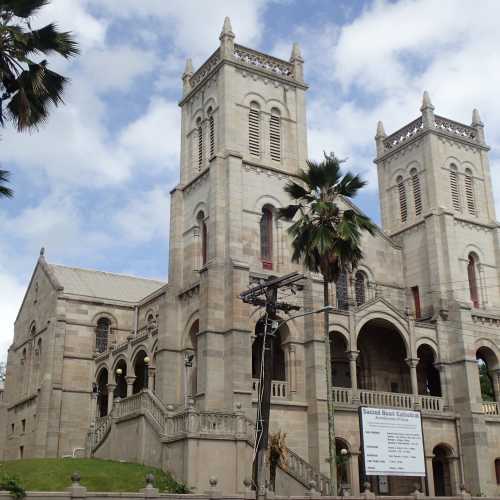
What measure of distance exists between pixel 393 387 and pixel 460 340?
501 centimetres

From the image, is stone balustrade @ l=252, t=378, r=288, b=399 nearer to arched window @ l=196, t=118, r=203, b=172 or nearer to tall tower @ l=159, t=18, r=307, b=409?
tall tower @ l=159, t=18, r=307, b=409

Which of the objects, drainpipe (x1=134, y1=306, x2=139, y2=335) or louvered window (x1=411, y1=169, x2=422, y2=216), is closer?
louvered window (x1=411, y1=169, x2=422, y2=216)

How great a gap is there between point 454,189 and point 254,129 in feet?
46.9

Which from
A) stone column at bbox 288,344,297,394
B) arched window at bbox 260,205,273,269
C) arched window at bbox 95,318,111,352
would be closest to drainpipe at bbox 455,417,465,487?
stone column at bbox 288,344,297,394

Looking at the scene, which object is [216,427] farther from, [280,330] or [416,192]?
[416,192]

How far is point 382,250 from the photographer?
4662cm

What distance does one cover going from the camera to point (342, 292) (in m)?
43.6

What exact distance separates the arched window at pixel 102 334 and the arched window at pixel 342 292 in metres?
18.7

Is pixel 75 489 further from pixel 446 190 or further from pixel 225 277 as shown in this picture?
pixel 446 190

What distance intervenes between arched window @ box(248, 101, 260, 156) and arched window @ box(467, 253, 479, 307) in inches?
611

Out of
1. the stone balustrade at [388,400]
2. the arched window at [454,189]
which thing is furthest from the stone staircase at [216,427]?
the arched window at [454,189]

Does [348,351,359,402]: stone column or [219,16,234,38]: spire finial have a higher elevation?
[219,16,234,38]: spire finial

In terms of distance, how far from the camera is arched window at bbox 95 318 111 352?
5309cm

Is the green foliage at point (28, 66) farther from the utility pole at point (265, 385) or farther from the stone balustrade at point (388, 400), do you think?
the stone balustrade at point (388, 400)
